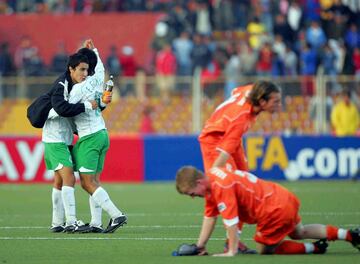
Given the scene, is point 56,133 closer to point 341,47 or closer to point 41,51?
point 341,47

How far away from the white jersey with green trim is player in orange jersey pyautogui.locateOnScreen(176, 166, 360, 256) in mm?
3295

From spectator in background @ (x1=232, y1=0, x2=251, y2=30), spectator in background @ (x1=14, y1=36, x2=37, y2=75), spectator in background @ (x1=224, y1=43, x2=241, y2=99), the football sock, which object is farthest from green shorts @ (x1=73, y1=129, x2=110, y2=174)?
spectator in background @ (x1=232, y1=0, x2=251, y2=30)

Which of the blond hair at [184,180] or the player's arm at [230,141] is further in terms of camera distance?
the player's arm at [230,141]

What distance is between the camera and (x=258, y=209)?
11.5 meters

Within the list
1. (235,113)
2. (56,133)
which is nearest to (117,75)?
(56,133)

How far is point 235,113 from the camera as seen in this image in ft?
38.8

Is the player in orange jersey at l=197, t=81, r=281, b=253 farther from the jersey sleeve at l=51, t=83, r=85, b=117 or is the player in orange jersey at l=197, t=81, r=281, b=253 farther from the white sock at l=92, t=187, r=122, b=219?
the jersey sleeve at l=51, t=83, r=85, b=117

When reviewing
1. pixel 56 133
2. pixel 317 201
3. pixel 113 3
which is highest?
pixel 113 3

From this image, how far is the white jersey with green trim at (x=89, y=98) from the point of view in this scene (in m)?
14.3

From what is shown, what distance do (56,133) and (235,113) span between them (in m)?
3.51

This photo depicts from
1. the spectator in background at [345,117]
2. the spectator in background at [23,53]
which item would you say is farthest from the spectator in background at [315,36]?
the spectator in background at [23,53]

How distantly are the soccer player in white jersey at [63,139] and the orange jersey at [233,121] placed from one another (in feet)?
8.50

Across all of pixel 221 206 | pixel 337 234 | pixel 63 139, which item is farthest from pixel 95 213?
pixel 337 234

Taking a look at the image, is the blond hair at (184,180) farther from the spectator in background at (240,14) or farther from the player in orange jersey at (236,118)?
the spectator in background at (240,14)
